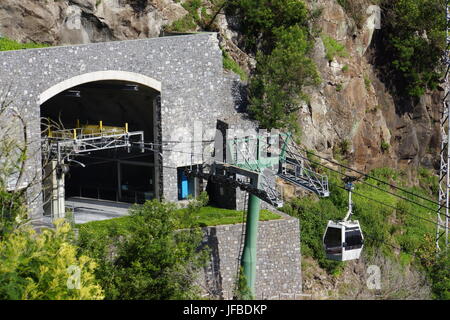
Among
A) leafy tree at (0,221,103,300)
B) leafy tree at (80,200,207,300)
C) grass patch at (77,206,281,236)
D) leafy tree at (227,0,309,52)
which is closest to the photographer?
leafy tree at (0,221,103,300)

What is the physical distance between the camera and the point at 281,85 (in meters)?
36.2

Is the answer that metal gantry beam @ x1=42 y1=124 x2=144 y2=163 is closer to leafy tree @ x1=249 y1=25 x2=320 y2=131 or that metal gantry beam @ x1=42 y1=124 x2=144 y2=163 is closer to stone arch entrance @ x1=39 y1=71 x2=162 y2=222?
stone arch entrance @ x1=39 y1=71 x2=162 y2=222

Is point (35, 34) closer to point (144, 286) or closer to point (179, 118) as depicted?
point (179, 118)

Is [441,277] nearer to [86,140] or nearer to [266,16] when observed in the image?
[266,16]

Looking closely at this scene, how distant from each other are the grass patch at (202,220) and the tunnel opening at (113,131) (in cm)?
268

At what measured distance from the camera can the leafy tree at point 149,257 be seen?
2573 centimetres

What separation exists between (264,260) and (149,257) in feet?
21.4

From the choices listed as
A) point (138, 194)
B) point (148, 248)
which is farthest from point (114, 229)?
point (138, 194)

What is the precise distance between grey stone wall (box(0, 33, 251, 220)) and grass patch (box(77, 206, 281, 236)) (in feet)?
6.35

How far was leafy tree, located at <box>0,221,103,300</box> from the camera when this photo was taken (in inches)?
740

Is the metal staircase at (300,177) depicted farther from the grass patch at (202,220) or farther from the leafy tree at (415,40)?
the leafy tree at (415,40)

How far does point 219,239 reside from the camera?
31062mm

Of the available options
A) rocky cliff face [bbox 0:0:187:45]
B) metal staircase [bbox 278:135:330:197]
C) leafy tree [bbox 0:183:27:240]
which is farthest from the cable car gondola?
rocky cliff face [bbox 0:0:187:45]
